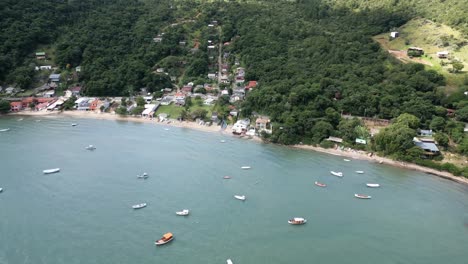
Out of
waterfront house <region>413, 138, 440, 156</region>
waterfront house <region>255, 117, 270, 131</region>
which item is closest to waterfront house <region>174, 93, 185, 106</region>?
waterfront house <region>255, 117, 270, 131</region>

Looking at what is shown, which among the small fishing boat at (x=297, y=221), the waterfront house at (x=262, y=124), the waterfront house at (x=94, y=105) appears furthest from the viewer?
the waterfront house at (x=94, y=105)

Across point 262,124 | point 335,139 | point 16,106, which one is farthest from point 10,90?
point 335,139

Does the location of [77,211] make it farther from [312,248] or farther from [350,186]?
[350,186]

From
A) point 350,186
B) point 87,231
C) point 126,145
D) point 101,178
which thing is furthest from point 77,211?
point 350,186

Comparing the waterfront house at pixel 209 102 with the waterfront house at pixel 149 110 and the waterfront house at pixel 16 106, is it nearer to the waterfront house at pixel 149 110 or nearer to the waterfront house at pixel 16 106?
the waterfront house at pixel 149 110

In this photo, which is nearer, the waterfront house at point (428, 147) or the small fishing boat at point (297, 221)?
the small fishing boat at point (297, 221)

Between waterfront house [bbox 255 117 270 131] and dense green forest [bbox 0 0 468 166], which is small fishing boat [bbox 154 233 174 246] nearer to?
dense green forest [bbox 0 0 468 166]

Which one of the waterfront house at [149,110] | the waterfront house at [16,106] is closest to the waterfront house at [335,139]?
the waterfront house at [149,110]
